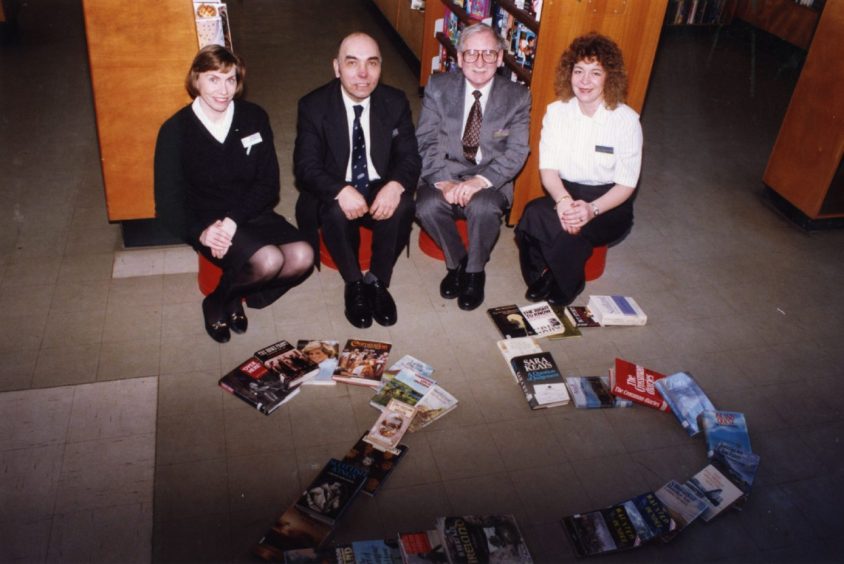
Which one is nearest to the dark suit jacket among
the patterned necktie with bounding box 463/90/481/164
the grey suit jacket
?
the grey suit jacket

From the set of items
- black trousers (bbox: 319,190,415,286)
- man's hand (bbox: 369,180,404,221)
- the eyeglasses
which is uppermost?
the eyeglasses

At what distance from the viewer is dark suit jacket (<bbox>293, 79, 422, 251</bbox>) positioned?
3488mm

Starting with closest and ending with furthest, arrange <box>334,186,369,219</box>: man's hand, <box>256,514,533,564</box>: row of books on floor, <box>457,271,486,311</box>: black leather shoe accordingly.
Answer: <box>256,514,533,564</box>: row of books on floor → <box>334,186,369,219</box>: man's hand → <box>457,271,486,311</box>: black leather shoe

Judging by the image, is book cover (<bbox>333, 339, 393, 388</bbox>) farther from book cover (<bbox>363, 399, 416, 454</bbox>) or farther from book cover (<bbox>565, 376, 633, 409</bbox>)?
book cover (<bbox>565, 376, 633, 409</bbox>)

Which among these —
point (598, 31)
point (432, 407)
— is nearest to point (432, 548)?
point (432, 407)

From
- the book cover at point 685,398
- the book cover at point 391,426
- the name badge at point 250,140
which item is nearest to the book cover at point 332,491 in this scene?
the book cover at point 391,426

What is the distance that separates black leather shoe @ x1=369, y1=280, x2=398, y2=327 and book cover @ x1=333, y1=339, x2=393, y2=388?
19 centimetres

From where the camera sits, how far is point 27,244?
3.92m

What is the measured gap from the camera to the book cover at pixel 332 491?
2.52 metres

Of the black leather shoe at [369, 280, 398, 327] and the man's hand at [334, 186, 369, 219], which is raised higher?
the man's hand at [334, 186, 369, 219]

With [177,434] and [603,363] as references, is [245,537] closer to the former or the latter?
[177,434]

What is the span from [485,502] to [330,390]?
0.87 meters

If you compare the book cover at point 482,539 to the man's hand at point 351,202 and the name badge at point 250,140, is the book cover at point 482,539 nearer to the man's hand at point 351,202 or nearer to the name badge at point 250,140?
the man's hand at point 351,202

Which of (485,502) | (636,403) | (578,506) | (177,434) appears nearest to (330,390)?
(177,434)
